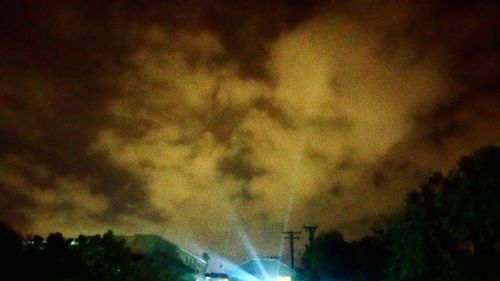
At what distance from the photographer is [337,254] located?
47.2 meters

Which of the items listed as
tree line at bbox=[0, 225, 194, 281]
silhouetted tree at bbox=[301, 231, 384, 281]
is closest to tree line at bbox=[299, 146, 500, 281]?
silhouetted tree at bbox=[301, 231, 384, 281]

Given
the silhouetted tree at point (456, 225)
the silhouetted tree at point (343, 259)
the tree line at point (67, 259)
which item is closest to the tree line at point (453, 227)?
the silhouetted tree at point (456, 225)

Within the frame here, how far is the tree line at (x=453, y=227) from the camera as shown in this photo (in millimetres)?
27234

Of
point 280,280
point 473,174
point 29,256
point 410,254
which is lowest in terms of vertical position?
point 29,256

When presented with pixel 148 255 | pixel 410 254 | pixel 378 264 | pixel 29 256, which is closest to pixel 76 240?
pixel 29 256

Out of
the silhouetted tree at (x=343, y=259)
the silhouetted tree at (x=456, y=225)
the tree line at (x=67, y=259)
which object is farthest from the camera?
the silhouetted tree at (x=343, y=259)

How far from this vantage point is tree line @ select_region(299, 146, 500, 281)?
2723 centimetres

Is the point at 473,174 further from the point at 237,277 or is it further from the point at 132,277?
the point at 237,277

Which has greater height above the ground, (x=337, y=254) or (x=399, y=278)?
(x=337, y=254)

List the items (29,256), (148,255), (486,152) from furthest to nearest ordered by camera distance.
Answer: (148,255) < (486,152) < (29,256)

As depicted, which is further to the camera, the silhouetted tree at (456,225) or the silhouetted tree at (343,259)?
the silhouetted tree at (343,259)

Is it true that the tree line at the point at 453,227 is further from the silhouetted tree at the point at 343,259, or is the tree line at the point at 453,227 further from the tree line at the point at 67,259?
the tree line at the point at 67,259

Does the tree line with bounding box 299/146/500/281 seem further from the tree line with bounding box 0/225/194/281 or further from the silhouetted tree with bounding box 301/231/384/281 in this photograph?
the tree line with bounding box 0/225/194/281

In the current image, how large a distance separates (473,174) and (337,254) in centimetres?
2130
